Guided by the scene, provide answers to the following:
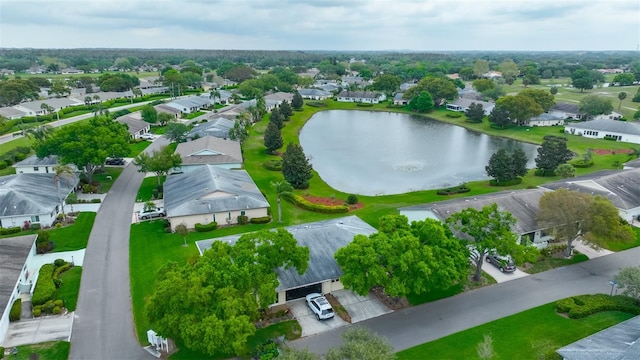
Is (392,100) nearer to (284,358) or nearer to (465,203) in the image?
(465,203)

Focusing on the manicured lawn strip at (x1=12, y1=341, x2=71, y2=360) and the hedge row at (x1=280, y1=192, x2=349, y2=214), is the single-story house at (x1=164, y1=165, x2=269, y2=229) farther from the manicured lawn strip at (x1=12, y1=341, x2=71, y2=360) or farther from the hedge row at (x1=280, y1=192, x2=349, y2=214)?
the manicured lawn strip at (x1=12, y1=341, x2=71, y2=360)

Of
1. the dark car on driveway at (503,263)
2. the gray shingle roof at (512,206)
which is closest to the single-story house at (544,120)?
the gray shingle roof at (512,206)

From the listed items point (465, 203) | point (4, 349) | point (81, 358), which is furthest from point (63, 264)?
point (465, 203)

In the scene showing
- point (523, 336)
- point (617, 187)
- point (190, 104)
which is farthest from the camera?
point (190, 104)

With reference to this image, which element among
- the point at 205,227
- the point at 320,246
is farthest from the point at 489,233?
the point at 205,227

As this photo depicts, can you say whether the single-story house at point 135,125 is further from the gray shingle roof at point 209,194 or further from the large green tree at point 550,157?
the large green tree at point 550,157

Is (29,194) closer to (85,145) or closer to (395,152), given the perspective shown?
(85,145)

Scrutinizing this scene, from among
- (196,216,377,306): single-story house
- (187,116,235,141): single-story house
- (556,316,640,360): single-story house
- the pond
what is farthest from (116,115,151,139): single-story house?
(556,316,640,360): single-story house
